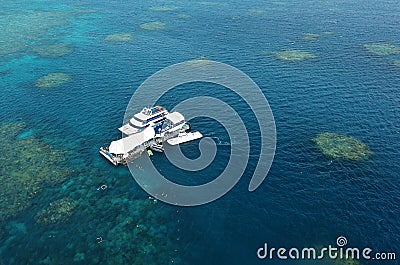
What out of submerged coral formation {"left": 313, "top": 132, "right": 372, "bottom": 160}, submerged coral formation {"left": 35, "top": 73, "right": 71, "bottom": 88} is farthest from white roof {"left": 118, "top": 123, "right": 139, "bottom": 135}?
submerged coral formation {"left": 313, "top": 132, "right": 372, "bottom": 160}

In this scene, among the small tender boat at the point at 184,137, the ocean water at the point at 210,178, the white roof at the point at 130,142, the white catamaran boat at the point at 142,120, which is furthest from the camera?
the white catamaran boat at the point at 142,120

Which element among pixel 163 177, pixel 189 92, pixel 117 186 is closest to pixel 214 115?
pixel 189 92

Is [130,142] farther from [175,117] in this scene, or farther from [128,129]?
[175,117]

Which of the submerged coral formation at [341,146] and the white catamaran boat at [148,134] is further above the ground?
the white catamaran boat at [148,134]

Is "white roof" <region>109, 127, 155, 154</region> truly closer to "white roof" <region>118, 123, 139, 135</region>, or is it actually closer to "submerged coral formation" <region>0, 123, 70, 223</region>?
"white roof" <region>118, 123, 139, 135</region>

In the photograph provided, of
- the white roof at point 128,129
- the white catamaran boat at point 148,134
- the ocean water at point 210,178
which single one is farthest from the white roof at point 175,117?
the white roof at point 128,129

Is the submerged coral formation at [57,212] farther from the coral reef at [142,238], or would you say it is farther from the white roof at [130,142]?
the white roof at [130,142]
